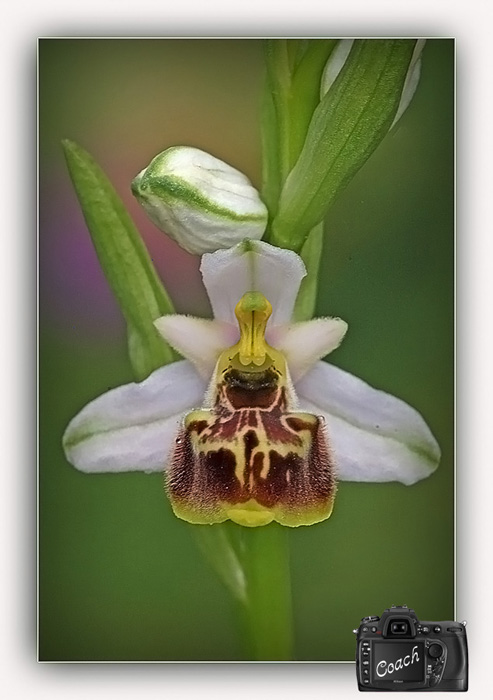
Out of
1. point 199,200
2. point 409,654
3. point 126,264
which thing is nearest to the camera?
point 409,654

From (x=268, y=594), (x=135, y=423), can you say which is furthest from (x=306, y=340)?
(x=268, y=594)

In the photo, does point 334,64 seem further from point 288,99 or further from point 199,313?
point 199,313

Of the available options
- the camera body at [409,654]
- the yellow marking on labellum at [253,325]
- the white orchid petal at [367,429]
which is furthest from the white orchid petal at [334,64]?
the camera body at [409,654]

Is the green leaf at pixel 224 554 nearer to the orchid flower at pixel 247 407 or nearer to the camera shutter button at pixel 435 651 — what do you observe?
the orchid flower at pixel 247 407

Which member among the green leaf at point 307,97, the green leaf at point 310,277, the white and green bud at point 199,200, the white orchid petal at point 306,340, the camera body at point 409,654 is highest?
the green leaf at point 307,97

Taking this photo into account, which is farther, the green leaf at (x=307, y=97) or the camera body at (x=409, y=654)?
the green leaf at (x=307, y=97)

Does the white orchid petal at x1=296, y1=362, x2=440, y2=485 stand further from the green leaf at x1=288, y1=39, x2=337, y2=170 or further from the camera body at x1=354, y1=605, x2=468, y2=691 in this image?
the green leaf at x1=288, y1=39, x2=337, y2=170
